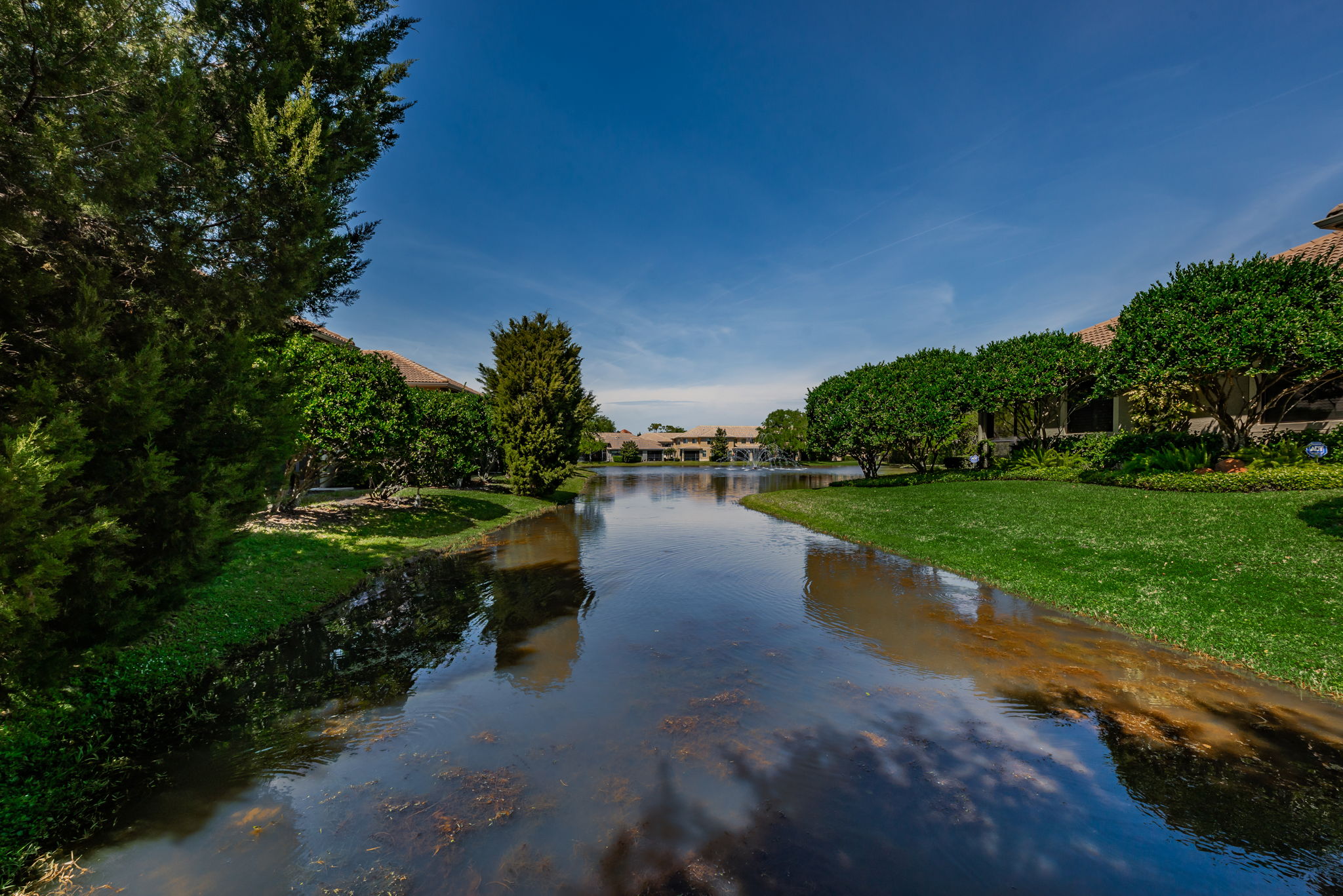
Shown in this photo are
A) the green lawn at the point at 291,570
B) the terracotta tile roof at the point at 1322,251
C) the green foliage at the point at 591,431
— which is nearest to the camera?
the green lawn at the point at 291,570

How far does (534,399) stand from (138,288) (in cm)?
1840

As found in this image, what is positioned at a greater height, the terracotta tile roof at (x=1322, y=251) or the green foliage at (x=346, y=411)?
the terracotta tile roof at (x=1322, y=251)

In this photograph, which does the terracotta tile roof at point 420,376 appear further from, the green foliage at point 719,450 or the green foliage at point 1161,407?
the green foliage at point 719,450

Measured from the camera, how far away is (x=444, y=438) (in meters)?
18.0

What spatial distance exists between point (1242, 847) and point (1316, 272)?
65.6ft

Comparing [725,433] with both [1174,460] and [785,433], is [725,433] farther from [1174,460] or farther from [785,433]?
[1174,460]

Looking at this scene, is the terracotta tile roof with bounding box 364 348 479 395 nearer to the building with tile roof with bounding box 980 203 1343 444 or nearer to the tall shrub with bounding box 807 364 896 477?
the tall shrub with bounding box 807 364 896 477

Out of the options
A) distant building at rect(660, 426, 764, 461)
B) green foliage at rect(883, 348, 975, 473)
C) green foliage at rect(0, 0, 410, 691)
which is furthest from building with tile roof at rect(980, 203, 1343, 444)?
distant building at rect(660, 426, 764, 461)

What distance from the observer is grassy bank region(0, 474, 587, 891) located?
343 centimetres

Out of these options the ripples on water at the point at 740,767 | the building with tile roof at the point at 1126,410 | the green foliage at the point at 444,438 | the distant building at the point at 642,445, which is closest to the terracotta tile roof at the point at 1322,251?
the building with tile roof at the point at 1126,410

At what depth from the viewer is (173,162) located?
4789 mm

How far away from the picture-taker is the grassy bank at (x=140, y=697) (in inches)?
135

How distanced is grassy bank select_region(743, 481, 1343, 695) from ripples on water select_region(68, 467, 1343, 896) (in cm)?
85

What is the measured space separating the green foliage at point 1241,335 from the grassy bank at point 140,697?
77.1 feet
